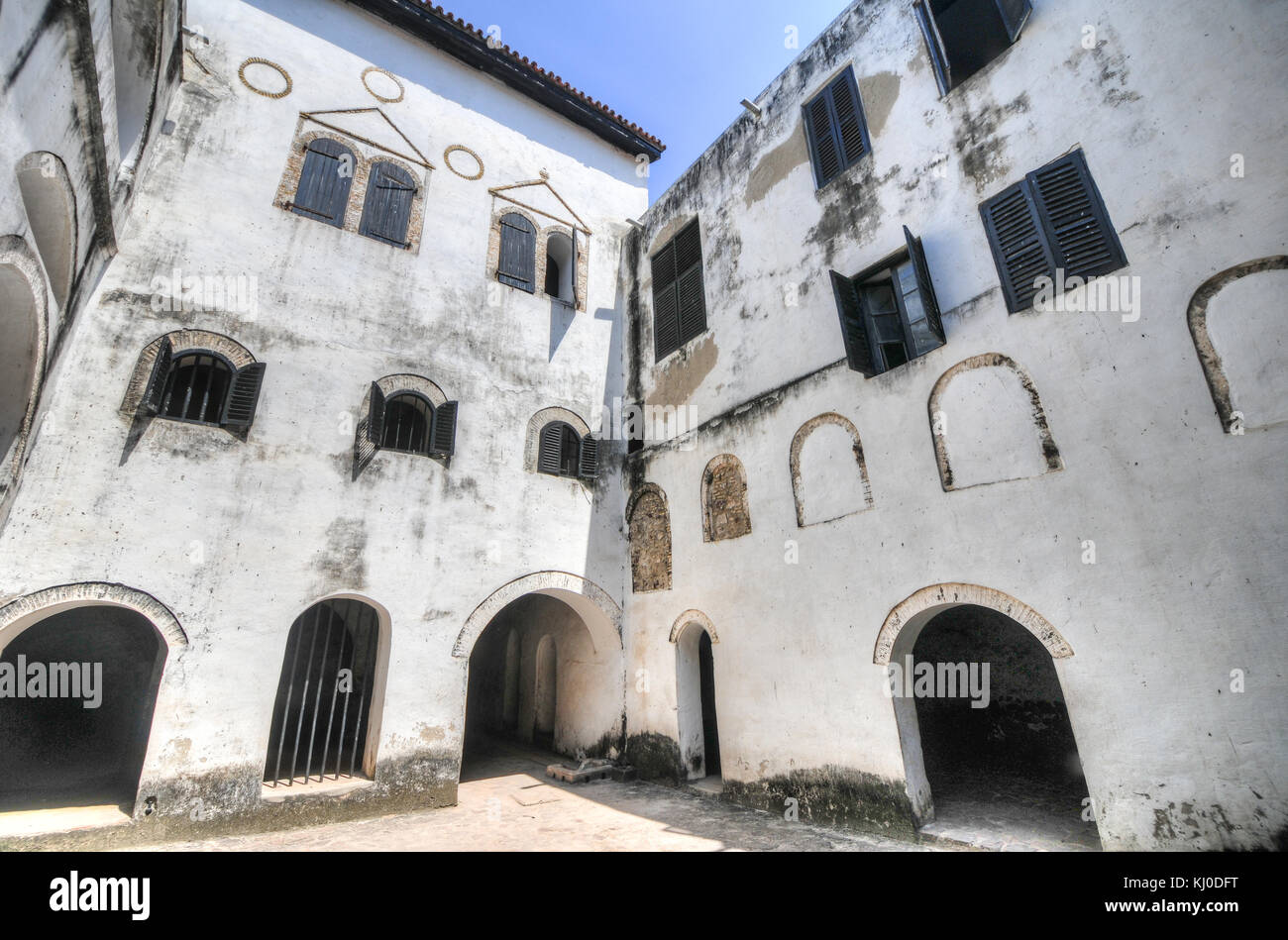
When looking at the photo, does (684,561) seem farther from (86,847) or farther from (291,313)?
(86,847)

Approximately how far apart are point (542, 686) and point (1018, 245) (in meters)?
9.77

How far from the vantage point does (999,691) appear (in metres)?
8.41

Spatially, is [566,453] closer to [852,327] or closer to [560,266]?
[560,266]

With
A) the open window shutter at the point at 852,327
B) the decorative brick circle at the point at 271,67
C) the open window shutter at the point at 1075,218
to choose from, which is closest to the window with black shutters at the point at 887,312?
the open window shutter at the point at 852,327

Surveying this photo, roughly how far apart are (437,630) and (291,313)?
179 inches

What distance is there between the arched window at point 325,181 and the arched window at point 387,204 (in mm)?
309

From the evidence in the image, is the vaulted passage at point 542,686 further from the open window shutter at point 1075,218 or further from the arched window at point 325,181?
the open window shutter at point 1075,218

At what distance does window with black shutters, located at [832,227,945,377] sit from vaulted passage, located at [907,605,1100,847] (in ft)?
11.1

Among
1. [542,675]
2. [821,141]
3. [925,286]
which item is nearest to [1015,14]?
[821,141]

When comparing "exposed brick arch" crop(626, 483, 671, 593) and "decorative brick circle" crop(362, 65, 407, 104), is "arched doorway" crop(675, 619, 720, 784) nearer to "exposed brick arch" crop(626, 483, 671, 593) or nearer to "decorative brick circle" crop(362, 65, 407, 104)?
"exposed brick arch" crop(626, 483, 671, 593)

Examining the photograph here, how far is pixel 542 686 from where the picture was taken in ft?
35.3

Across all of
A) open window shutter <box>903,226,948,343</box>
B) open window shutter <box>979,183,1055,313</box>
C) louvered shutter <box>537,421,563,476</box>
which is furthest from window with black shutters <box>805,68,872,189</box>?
louvered shutter <box>537,421,563,476</box>

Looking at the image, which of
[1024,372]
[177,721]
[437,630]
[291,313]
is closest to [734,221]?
[1024,372]

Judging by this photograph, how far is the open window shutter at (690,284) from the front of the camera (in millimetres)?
9625
